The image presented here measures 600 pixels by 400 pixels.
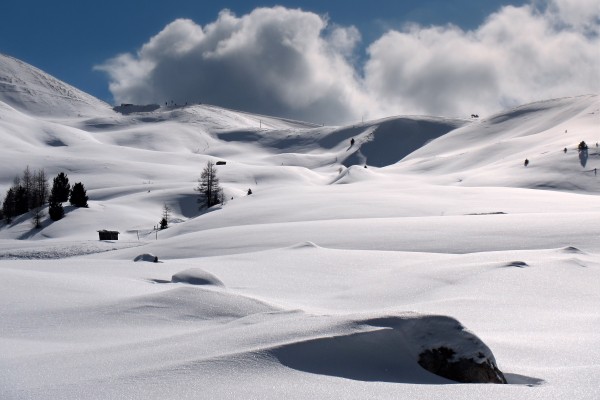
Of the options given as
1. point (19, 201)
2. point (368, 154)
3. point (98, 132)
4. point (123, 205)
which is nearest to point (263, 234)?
point (123, 205)

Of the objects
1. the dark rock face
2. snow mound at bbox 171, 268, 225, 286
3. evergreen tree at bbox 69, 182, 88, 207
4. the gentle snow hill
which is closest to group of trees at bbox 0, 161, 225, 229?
evergreen tree at bbox 69, 182, 88, 207

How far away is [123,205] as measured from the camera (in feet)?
221

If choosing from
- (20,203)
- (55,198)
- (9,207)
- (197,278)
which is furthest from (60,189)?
(197,278)

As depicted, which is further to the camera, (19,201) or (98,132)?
(98,132)

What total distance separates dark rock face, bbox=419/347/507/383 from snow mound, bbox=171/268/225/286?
7.24 meters

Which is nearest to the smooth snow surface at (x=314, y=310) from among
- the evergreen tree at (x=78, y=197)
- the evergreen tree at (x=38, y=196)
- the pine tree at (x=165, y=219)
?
the pine tree at (x=165, y=219)

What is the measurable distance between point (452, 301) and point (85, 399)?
8.17 meters

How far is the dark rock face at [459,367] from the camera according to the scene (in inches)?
235

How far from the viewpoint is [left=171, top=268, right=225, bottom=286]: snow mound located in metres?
12.9

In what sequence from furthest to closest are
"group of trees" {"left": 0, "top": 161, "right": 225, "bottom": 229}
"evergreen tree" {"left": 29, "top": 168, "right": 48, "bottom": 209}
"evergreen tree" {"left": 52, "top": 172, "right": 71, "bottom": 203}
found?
"evergreen tree" {"left": 29, "top": 168, "right": 48, "bottom": 209} → "evergreen tree" {"left": 52, "top": 172, "right": 71, "bottom": 203} → "group of trees" {"left": 0, "top": 161, "right": 225, "bottom": 229}

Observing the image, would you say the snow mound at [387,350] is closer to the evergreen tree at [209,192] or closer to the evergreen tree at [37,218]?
the evergreen tree at [37,218]

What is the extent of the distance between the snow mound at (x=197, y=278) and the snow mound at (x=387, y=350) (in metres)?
6.84

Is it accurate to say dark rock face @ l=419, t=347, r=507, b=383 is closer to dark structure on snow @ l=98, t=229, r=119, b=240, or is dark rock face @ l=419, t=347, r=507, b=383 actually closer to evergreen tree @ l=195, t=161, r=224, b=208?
dark structure on snow @ l=98, t=229, r=119, b=240

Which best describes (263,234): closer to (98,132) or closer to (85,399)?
(85,399)
